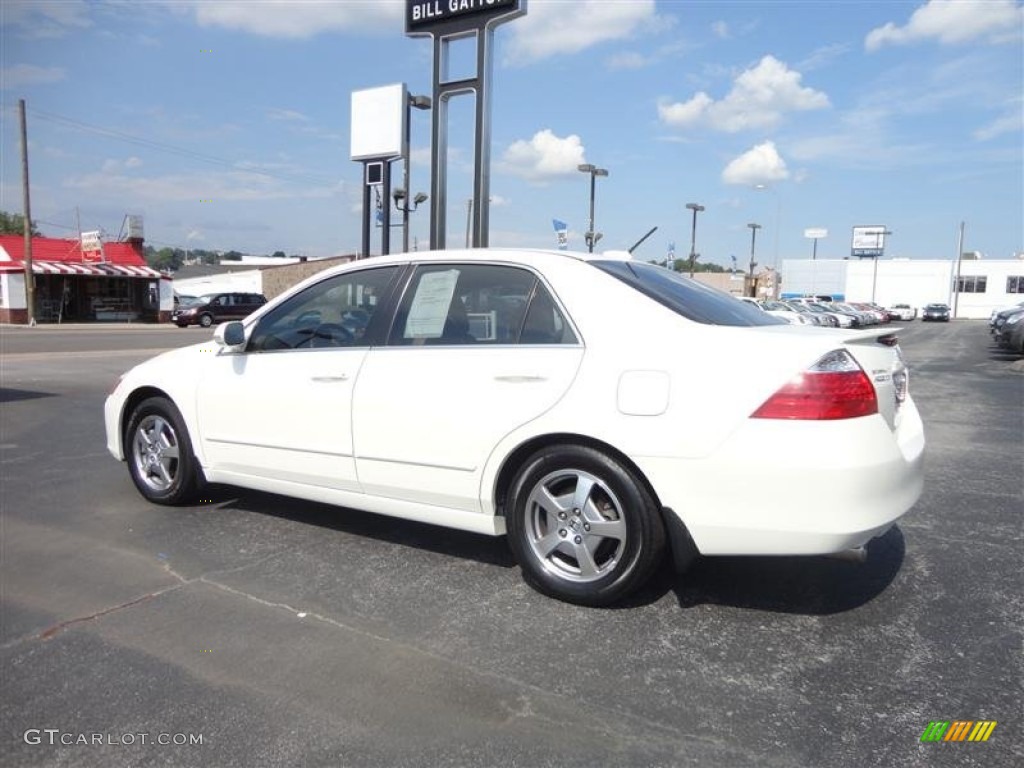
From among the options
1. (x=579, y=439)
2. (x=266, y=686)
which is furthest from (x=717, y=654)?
(x=266, y=686)

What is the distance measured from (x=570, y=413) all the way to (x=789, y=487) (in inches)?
37.6

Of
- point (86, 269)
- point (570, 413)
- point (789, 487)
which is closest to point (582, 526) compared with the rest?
point (570, 413)

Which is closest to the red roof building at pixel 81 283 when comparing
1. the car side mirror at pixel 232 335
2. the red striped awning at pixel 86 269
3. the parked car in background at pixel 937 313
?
the red striped awning at pixel 86 269

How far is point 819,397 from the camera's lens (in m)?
3.03

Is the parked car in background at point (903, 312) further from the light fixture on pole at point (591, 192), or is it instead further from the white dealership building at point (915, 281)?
the light fixture on pole at point (591, 192)

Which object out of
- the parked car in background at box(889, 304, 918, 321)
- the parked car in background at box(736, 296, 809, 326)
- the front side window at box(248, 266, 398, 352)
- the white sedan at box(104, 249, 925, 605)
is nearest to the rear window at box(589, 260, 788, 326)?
the white sedan at box(104, 249, 925, 605)

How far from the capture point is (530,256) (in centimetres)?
388

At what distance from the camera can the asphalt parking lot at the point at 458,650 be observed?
2.51 metres

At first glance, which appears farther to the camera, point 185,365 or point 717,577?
point 185,365

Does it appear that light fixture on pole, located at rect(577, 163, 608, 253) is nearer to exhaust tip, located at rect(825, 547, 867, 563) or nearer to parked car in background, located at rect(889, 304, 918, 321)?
exhaust tip, located at rect(825, 547, 867, 563)

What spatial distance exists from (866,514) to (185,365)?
4.10m

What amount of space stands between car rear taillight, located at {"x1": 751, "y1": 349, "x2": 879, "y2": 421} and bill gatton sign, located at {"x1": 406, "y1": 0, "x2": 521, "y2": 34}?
8826 millimetres

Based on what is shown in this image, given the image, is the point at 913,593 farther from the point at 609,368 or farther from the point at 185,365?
the point at 185,365

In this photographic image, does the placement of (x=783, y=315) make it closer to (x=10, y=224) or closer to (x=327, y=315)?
(x=327, y=315)
